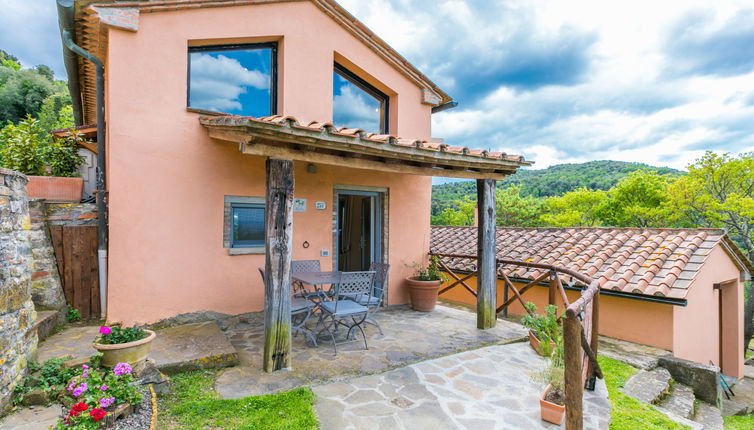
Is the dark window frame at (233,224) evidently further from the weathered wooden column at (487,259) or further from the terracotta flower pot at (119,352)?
the weathered wooden column at (487,259)

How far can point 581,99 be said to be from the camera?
21.8 metres

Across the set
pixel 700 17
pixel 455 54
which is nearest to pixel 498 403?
pixel 455 54

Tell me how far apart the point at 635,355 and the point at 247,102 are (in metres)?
7.78

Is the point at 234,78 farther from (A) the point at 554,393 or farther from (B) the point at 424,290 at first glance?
(A) the point at 554,393

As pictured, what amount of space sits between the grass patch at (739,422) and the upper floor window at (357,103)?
8.08 meters

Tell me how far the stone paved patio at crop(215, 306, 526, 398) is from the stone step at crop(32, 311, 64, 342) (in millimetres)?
1990

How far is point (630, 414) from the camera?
331 centimetres

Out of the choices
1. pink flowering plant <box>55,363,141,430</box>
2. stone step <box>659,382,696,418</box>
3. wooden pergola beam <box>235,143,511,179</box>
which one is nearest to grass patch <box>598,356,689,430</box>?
stone step <box>659,382,696,418</box>

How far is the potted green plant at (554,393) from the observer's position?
2842 millimetres

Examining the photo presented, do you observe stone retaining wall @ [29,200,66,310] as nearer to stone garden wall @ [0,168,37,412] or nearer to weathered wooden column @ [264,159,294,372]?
stone garden wall @ [0,168,37,412]

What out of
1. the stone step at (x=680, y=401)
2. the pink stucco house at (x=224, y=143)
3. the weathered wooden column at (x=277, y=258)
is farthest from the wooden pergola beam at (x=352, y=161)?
the stone step at (x=680, y=401)

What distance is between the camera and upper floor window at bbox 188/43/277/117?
512 centimetres

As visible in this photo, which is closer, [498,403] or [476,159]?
[498,403]

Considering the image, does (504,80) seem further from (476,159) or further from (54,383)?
(54,383)
